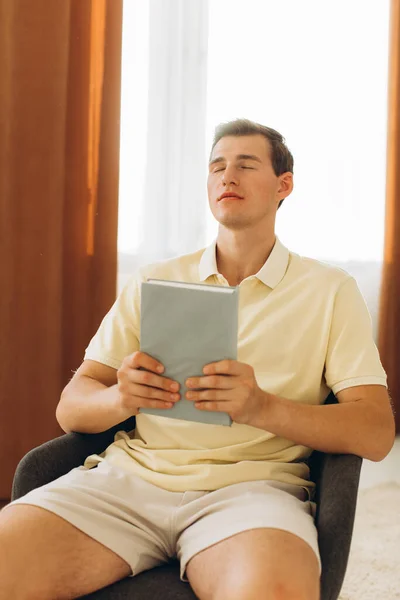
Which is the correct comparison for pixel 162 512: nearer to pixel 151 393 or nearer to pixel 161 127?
pixel 151 393

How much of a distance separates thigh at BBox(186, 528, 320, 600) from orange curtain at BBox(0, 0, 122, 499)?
150cm

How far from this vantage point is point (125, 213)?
2.75 m

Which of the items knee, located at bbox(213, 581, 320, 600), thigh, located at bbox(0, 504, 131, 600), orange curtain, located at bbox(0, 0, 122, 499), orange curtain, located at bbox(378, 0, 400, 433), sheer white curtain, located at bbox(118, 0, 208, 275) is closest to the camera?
knee, located at bbox(213, 581, 320, 600)

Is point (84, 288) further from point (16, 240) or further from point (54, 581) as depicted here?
point (54, 581)

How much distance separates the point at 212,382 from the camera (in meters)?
1.16

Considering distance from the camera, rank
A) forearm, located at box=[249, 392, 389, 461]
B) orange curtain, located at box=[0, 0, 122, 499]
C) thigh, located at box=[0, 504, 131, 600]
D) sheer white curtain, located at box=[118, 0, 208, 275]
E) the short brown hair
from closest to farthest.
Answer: thigh, located at box=[0, 504, 131, 600] → forearm, located at box=[249, 392, 389, 461] → the short brown hair → orange curtain, located at box=[0, 0, 122, 499] → sheer white curtain, located at box=[118, 0, 208, 275]

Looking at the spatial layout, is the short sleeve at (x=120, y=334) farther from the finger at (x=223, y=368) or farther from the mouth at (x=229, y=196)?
the finger at (x=223, y=368)

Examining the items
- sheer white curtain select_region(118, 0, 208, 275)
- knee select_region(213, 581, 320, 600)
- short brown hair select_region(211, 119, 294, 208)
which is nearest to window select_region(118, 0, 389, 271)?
sheer white curtain select_region(118, 0, 208, 275)

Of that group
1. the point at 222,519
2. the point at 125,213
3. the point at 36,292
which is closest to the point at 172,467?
the point at 222,519

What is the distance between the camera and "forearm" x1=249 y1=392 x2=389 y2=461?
4.19 ft

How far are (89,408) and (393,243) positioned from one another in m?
2.05

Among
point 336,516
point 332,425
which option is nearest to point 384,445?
point 332,425

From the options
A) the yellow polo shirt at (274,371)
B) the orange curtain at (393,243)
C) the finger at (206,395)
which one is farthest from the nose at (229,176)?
the orange curtain at (393,243)

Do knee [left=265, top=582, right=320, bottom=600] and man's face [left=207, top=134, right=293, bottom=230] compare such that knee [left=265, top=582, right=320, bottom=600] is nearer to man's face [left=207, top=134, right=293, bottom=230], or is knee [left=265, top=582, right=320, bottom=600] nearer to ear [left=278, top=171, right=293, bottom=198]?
man's face [left=207, top=134, right=293, bottom=230]
